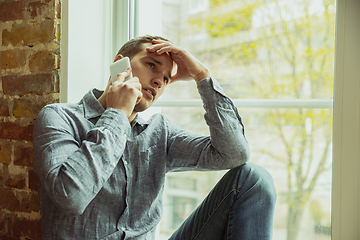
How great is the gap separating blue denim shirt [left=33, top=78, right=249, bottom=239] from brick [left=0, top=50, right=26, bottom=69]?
49 centimetres

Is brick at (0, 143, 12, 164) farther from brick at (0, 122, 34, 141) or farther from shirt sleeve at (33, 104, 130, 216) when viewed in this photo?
shirt sleeve at (33, 104, 130, 216)

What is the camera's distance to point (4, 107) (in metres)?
1.57

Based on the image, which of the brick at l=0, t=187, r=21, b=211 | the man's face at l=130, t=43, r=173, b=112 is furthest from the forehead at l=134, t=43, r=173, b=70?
the brick at l=0, t=187, r=21, b=211

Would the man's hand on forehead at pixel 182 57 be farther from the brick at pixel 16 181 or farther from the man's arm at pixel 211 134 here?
the brick at pixel 16 181

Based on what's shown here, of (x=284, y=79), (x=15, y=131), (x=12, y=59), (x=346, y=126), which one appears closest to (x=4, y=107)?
(x=15, y=131)

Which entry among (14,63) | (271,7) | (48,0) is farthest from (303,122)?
(14,63)

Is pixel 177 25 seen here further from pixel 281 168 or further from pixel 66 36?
pixel 281 168

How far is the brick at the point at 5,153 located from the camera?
5.09 ft

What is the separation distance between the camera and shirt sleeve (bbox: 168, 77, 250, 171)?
117 centimetres

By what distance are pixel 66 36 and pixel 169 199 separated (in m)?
1.01

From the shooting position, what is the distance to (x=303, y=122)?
1.34m

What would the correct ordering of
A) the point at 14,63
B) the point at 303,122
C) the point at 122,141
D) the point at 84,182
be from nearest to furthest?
the point at 84,182 < the point at 122,141 < the point at 303,122 < the point at 14,63

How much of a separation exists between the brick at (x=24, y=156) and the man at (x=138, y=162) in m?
0.36

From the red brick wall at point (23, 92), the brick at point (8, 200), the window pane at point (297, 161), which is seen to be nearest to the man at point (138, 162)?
the window pane at point (297, 161)
